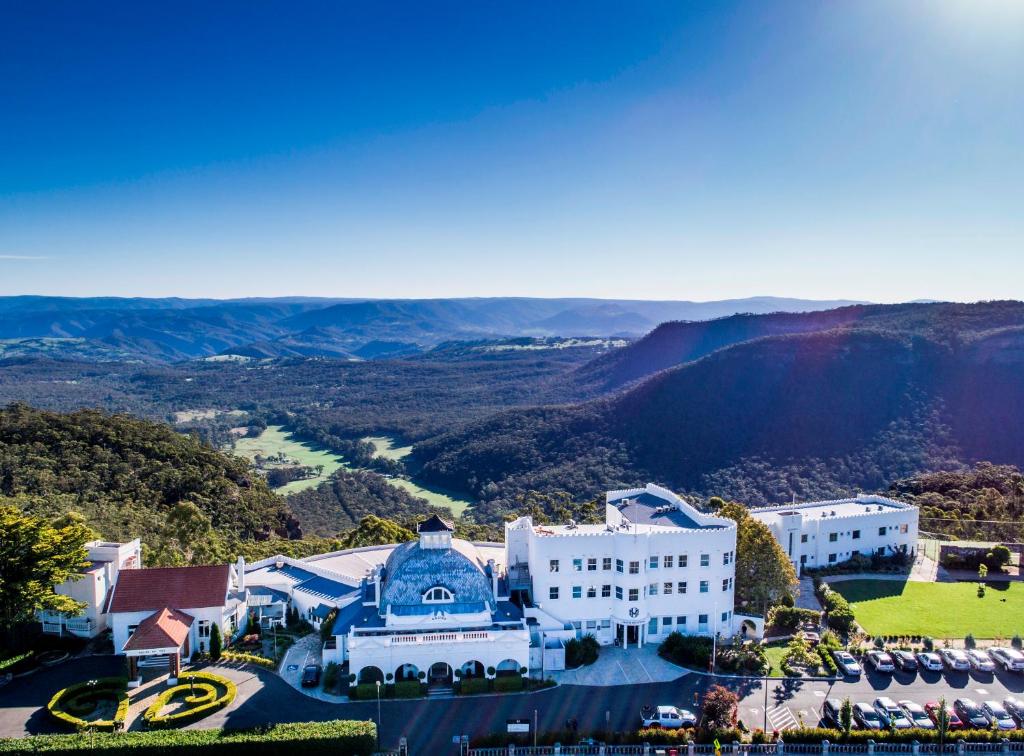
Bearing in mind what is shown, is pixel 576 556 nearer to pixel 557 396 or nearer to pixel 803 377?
pixel 803 377

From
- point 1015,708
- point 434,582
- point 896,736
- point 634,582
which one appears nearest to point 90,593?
point 434,582

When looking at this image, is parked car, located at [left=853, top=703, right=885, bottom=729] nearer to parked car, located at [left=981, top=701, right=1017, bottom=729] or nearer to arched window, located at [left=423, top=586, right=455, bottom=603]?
parked car, located at [left=981, top=701, right=1017, bottom=729]

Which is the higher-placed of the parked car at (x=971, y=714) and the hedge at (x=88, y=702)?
the parked car at (x=971, y=714)

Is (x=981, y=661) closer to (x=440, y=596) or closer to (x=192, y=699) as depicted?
(x=440, y=596)

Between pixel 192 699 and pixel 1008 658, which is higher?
pixel 1008 658

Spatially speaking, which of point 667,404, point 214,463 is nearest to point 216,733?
point 214,463

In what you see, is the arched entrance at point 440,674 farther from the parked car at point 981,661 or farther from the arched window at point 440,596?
the parked car at point 981,661

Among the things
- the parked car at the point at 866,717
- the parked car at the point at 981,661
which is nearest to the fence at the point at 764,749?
the parked car at the point at 866,717
